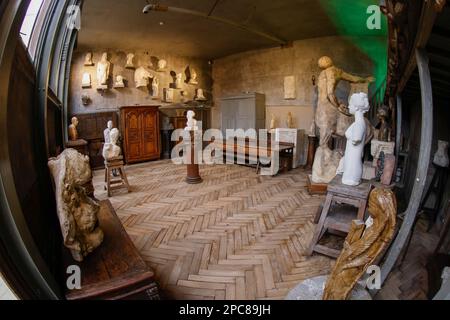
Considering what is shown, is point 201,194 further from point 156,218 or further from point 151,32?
point 151,32

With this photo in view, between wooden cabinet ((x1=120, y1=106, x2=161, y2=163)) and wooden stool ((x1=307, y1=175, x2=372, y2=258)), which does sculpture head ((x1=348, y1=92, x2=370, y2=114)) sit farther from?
wooden cabinet ((x1=120, y1=106, x2=161, y2=163))

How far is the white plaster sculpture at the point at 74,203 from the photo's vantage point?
1.38 meters

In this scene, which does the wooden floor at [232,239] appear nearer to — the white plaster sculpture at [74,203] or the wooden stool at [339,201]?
the wooden stool at [339,201]

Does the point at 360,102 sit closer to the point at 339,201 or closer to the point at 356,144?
the point at 356,144

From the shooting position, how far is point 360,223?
Result: 127cm

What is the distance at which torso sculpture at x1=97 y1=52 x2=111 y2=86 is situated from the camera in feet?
20.1

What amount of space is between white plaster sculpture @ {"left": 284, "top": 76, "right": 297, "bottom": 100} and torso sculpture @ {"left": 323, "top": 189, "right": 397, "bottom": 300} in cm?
576

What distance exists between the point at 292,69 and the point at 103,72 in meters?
5.09

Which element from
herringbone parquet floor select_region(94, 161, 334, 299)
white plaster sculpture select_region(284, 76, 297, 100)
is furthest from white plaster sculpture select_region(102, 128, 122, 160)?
white plaster sculpture select_region(284, 76, 297, 100)

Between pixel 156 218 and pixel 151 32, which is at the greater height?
pixel 151 32

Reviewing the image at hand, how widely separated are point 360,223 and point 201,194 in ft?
10.8

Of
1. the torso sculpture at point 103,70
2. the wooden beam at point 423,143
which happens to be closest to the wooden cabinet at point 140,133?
the torso sculpture at point 103,70

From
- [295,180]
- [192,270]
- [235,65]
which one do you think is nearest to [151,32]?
[235,65]
